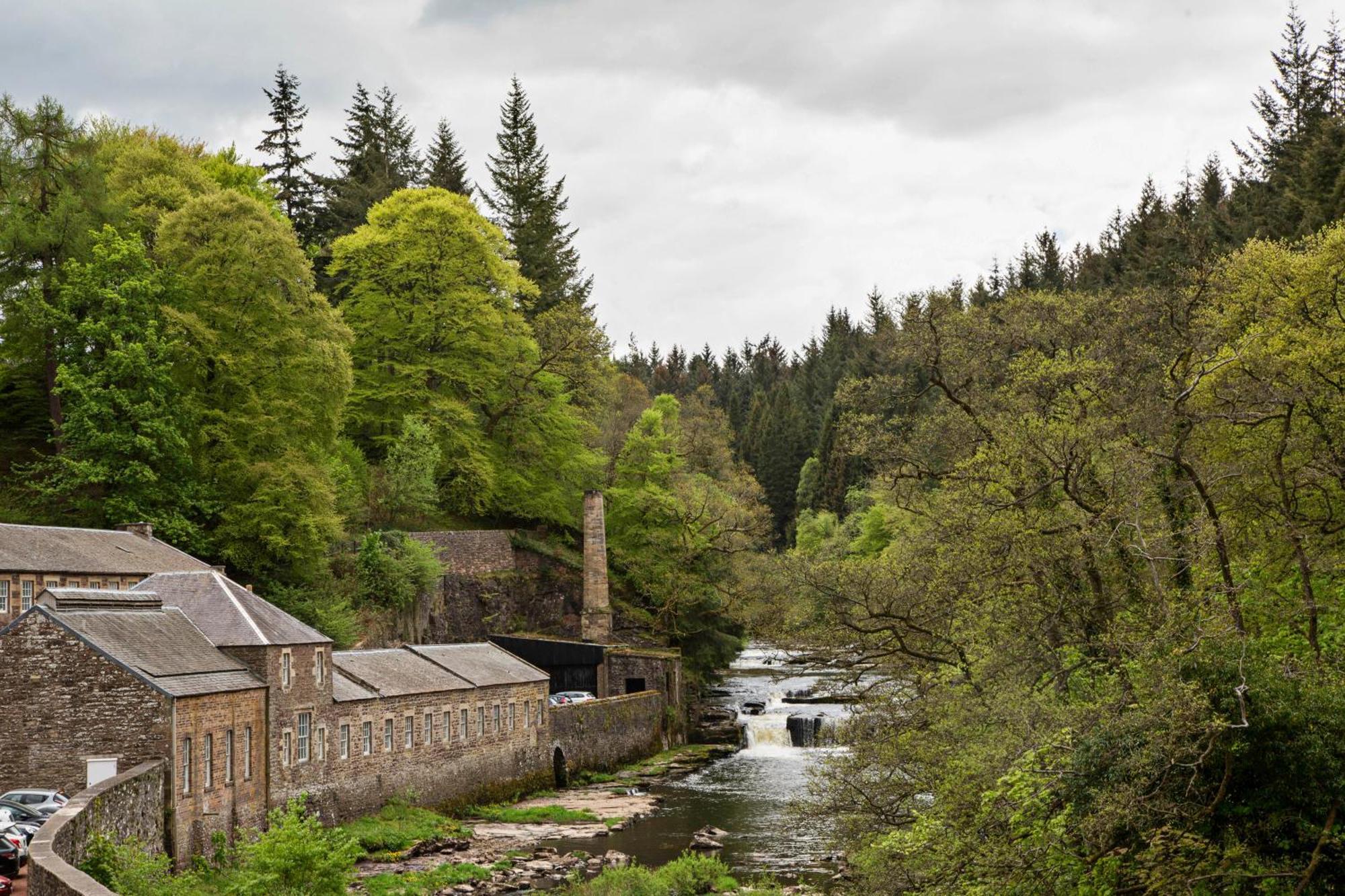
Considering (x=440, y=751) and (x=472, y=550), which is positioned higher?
(x=472, y=550)

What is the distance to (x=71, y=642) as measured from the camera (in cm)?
2736

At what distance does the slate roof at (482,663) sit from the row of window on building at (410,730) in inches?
36.0

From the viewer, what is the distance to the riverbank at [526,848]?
30.7m

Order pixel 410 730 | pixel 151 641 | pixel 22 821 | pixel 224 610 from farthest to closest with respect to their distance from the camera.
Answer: pixel 410 730
pixel 224 610
pixel 151 641
pixel 22 821

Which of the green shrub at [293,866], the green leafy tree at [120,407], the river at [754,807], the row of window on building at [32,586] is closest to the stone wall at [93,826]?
the green shrub at [293,866]

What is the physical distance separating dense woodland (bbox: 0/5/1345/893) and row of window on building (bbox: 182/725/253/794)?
13323 mm

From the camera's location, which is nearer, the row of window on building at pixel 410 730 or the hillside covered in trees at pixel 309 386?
the row of window on building at pixel 410 730

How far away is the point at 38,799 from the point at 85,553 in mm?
12883

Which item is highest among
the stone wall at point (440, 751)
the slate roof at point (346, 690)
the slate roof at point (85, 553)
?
the slate roof at point (85, 553)

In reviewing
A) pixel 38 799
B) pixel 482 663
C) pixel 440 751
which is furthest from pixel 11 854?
pixel 482 663

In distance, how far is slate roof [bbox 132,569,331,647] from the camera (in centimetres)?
3200

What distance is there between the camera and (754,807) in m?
41.7

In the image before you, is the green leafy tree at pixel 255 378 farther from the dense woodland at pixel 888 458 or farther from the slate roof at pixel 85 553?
the slate roof at pixel 85 553

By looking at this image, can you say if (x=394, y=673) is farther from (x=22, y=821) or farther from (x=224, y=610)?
(x=22, y=821)
